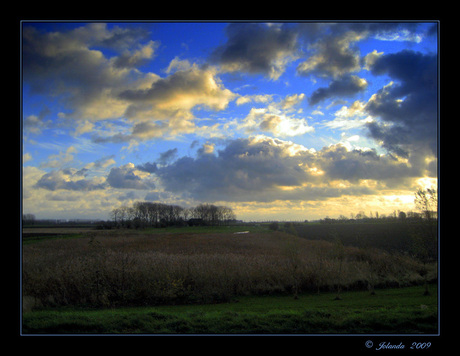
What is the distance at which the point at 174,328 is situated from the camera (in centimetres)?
954

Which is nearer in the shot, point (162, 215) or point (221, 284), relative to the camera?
point (221, 284)

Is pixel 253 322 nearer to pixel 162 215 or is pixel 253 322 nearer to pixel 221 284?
pixel 221 284

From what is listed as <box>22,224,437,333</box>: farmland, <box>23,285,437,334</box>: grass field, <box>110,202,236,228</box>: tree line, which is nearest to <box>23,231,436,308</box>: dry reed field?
<box>22,224,437,333</box>: farmland

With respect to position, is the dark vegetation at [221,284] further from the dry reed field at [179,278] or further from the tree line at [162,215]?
the tree line at [162,215]

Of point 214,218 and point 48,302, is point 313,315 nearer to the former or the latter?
point 48,302

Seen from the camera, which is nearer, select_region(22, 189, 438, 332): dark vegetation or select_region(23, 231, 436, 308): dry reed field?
select_region(22, 189, 438, 332): dark vegetation

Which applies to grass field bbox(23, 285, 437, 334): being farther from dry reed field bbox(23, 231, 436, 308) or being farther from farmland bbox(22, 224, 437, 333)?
dry reed field bbox(23, 231, 436, 308)

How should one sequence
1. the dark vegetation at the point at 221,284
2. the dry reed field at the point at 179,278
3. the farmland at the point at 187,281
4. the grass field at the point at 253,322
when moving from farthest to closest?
the dry reed field at the point at 179,278 → the farmland at the point at 187,281 → the dark vegetation at the point at 221,284 → the grass field at the point at 253,322

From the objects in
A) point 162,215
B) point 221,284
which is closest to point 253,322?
point 221,284

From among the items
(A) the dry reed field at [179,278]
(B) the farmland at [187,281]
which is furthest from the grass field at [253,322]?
(A) the dry reed field at [179,278]

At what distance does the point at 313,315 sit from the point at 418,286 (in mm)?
10482

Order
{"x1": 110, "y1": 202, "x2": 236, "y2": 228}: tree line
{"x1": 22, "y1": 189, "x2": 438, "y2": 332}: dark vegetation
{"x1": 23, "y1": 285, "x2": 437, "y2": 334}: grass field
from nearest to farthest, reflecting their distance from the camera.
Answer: {"x1": 23, "y1": 285, "x2": 437, "y2": 334}: grass field, {"x1": 22, "y1": 189, "x2": 438, "y2": 332}: dark vegetation, {"x1": 110, "y1": 202, "x2": 236, "y2": 228}: tree line

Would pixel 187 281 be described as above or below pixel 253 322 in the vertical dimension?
below
